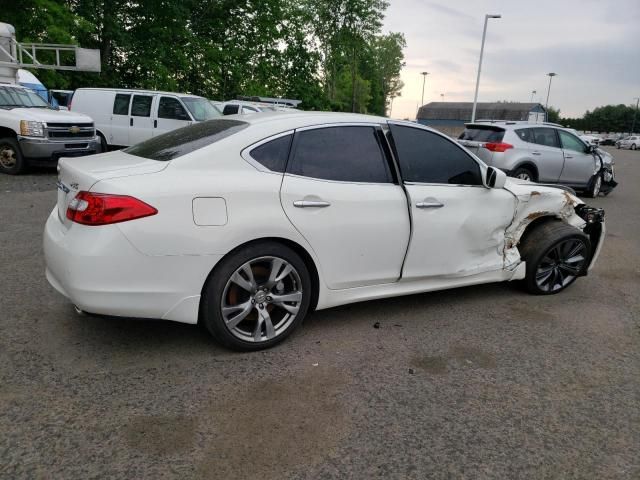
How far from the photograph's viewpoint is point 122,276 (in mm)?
2938

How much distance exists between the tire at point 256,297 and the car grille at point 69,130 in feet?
29.6

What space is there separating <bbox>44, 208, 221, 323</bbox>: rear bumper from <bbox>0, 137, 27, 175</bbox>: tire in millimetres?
8743

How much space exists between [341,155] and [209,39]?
28.0m

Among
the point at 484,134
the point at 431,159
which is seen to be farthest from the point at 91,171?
the point at 484,134

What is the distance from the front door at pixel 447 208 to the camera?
12.8ft

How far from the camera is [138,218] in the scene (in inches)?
115

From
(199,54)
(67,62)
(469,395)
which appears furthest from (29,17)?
(469,395)

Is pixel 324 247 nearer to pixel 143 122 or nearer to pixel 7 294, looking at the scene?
pixel 7 294

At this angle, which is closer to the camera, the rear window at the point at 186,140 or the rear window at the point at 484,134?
the rear window at the point at 186,140

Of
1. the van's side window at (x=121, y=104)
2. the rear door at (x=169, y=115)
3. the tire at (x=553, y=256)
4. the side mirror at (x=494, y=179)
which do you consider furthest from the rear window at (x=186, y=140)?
the van's side window at (x=121, y=104)

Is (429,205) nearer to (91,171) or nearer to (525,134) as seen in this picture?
(91,171)

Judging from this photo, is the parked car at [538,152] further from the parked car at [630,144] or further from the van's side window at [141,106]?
the parked car at [630,144]

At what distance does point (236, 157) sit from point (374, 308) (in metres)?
1.81

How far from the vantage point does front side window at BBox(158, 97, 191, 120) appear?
13.4m
